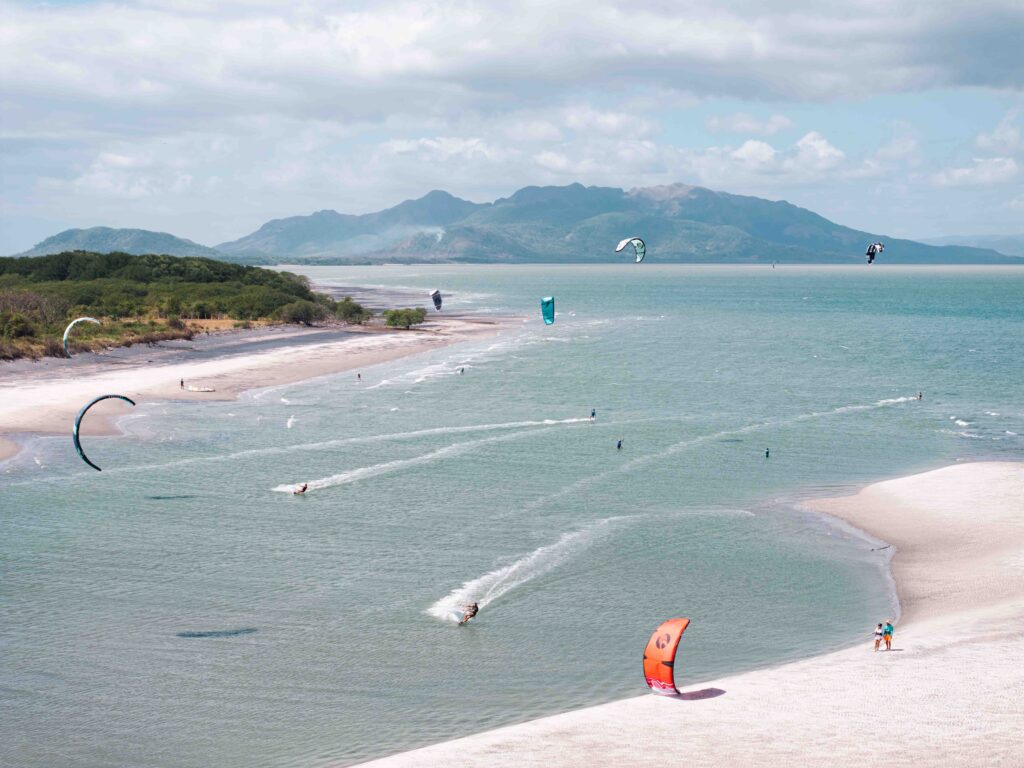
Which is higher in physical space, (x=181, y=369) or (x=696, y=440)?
(x=181, y=369)

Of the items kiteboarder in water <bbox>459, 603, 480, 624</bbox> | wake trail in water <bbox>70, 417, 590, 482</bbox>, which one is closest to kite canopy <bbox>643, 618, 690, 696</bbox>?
kiteboarder in water <bbox>459, 603, 480, 624</bbox>

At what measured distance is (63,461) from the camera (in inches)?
1603

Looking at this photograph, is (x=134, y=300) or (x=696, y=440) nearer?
(x=696, y=440)

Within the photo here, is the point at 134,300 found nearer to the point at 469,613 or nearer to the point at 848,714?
the point at 469,613

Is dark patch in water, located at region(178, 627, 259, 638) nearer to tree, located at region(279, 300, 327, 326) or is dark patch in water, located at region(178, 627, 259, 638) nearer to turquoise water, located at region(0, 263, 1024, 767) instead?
turquoise water, located at region(0, 263, 1024, 767)

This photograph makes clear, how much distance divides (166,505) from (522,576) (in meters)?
14.1

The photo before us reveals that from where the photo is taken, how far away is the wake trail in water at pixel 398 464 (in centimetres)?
3791

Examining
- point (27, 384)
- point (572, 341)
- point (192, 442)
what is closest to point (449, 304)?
point (572, 341)

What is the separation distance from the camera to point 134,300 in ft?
325

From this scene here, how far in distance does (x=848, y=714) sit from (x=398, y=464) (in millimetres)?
25180

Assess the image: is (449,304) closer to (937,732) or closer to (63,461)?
(63,461)

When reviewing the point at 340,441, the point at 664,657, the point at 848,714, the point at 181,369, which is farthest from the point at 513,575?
the point at 181,369

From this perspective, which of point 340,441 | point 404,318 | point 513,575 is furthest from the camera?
point 404,318

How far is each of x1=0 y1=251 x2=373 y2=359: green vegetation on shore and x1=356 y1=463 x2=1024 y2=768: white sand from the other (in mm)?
54989
